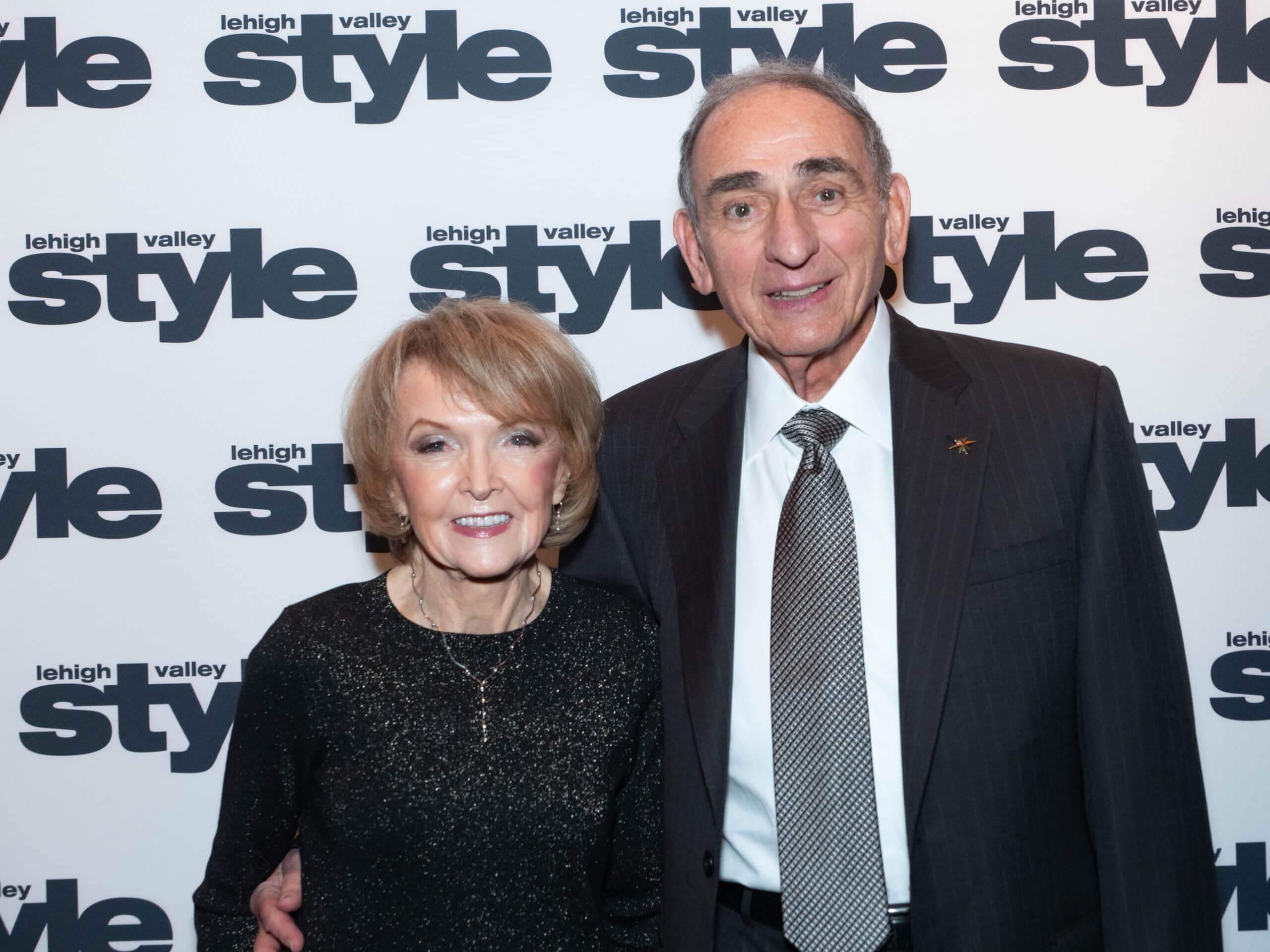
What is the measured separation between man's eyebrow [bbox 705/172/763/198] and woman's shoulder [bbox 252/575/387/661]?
2.83ft

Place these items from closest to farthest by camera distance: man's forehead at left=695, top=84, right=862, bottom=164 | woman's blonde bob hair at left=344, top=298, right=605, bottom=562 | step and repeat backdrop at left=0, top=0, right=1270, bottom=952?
1. woman's blonde bob hair at left=344, top=298, right=605, bottom=562
2. man's forehead at left=695, top=84, right=862, bottom=164
3. step and repeat backdrop at left=0, top=0, right=1270, bottom=952

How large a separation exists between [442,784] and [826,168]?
3.76 feet

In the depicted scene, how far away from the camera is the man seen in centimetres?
168

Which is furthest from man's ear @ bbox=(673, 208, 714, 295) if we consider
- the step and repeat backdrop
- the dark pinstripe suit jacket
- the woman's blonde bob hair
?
the step and repeat backdrop

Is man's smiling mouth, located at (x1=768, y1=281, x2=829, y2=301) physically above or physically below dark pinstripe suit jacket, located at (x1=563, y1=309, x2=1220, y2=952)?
above

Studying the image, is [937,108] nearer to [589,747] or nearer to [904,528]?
[904,528]

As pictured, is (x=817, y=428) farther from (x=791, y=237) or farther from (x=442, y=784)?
(x=442, y=784)

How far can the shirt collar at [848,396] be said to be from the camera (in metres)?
1.84

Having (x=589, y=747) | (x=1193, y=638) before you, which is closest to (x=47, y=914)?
(x=589, y=747)

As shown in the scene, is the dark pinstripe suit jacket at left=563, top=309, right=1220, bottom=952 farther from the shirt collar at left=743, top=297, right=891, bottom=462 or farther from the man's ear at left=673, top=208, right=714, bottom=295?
the man's ear at left=673, top=208, right=714, bottom=295

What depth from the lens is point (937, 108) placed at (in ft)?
8.89

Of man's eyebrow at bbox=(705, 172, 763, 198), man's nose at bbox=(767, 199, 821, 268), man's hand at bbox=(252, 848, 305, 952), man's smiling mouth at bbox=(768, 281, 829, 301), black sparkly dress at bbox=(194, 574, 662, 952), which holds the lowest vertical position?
man's hand at bbox=(252, 848, 305, 952)

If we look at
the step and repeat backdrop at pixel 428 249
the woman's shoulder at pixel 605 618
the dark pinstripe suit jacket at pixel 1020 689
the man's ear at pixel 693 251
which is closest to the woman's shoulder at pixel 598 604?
the woman's shoulder at pixel 605 618

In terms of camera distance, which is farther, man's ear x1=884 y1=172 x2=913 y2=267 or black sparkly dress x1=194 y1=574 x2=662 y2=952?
man's ear x1=884 y1=172 x2=913 y2=267
